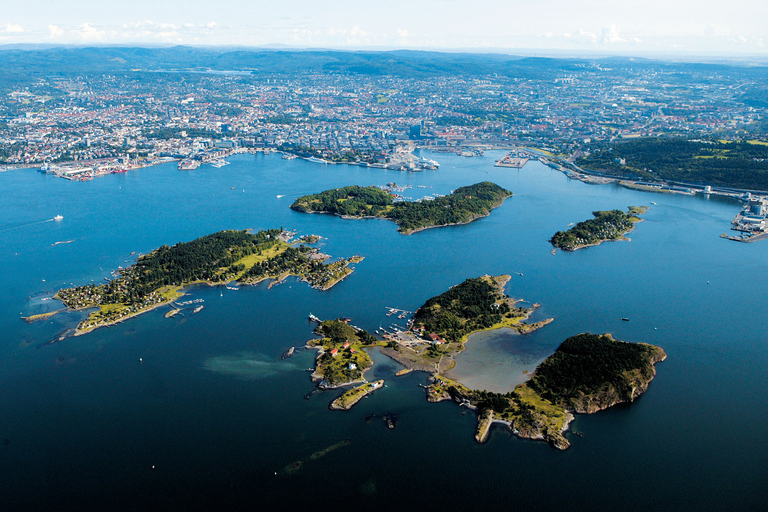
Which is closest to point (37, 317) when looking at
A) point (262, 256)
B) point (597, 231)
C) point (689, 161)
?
point (262, 256)

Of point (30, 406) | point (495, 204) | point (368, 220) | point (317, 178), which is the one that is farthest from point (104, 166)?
point (30, 406)

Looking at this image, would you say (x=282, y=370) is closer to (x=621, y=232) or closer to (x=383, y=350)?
(x=383, y=350)

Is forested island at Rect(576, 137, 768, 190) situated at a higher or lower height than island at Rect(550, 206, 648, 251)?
higher

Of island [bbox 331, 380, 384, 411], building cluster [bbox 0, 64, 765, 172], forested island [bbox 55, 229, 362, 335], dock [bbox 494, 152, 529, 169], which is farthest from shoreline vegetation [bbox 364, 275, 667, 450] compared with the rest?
building cluster [bbox 0, 64, 765, 172]

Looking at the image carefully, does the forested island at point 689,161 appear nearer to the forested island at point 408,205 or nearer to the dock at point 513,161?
the dock at point 513,161

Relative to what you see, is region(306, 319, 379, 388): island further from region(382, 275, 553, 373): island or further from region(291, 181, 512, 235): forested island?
region(291, 181, 512, 235): forested island

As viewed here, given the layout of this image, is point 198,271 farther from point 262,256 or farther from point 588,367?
point 588,367
